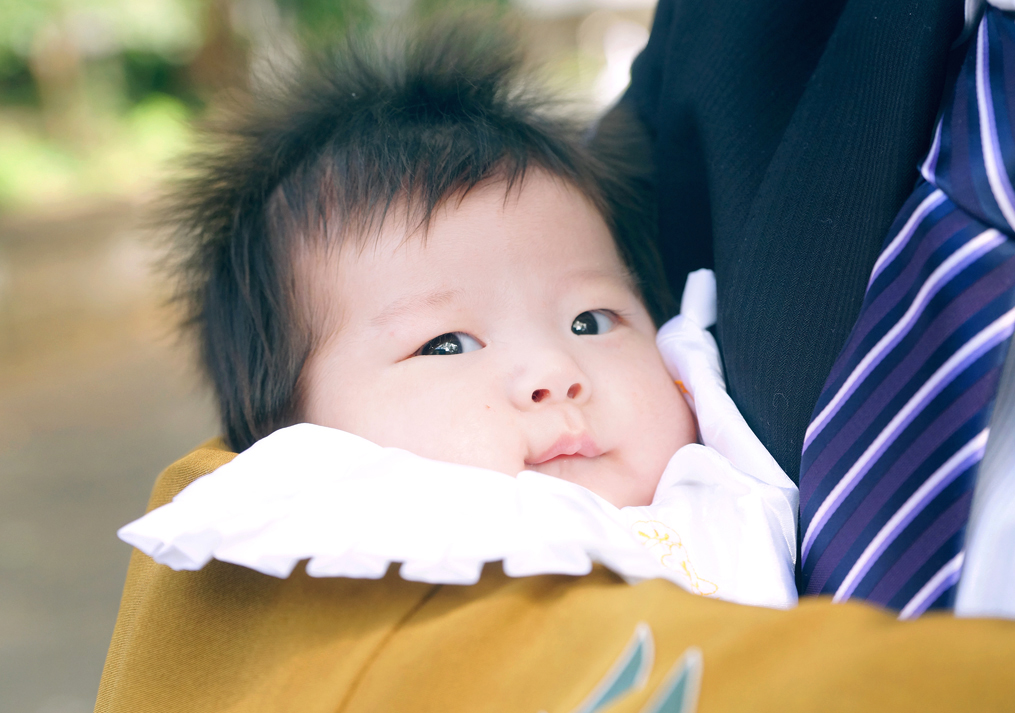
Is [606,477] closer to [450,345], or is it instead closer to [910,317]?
[450,345]

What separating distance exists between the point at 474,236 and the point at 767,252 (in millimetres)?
344

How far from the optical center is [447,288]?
0.96 meters

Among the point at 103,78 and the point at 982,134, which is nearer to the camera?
the point at 982,134

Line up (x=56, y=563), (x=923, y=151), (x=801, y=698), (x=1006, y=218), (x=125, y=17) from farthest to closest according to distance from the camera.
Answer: (x=125, y=17) < (x=56, y=563) < (x=923, y=151) < (x=1006, y=218) < (x=801, y=698)

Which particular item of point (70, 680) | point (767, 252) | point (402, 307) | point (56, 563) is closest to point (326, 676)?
point (402, 307)

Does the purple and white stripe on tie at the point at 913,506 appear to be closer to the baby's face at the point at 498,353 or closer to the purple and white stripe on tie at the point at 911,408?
the purple and white stripe on tie at the point at 911,408

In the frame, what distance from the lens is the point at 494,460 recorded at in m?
0.85

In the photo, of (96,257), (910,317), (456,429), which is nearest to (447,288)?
(456,429)

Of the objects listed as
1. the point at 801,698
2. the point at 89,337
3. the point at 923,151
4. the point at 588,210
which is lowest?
the point at 89,337

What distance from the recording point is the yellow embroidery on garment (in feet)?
2.59

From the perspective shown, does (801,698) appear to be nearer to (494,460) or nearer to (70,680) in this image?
(494,460)

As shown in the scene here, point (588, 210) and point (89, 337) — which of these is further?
point (89, 337)

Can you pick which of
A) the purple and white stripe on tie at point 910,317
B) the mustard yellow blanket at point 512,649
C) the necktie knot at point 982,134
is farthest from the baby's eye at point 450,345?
the necktie knot at point 982,134

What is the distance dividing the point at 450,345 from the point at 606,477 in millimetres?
232
